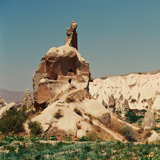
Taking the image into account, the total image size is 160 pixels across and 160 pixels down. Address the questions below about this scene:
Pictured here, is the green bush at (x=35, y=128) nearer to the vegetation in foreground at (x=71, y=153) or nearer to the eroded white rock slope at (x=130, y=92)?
the vegetation in foreground at (x=71, y=153)

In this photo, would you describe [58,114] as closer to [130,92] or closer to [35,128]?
[35,128]

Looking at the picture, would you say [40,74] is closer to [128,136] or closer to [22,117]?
[22,117]

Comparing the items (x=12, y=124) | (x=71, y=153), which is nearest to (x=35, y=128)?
(x=12, y=124)

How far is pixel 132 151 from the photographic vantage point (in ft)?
31.4

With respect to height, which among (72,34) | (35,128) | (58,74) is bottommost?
(35,128)

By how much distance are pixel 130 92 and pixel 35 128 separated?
6782 centimetres

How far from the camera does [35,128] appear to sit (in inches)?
597

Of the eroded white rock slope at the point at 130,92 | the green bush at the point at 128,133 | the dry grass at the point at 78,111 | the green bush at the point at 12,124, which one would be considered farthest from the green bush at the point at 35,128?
the eroded white rock slope at the point at 130,92

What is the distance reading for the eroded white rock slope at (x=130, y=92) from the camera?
215 feet

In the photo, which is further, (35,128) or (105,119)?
(105,119)

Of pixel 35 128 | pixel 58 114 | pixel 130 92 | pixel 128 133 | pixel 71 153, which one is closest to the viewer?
pixel 71 153

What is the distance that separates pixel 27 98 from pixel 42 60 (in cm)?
930

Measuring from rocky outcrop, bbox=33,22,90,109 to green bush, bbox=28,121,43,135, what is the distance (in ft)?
14.1

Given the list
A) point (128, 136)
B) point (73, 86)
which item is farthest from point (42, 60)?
point (128, 136)
